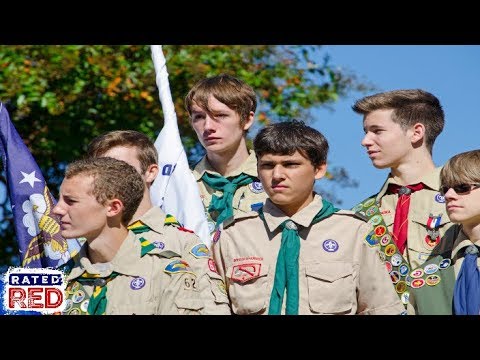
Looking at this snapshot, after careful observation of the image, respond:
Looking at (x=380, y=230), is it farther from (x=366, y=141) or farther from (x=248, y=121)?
(x=248, y=121)

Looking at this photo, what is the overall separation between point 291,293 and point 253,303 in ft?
0.60

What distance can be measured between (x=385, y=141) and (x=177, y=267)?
166 cm

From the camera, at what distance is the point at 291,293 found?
5305mm

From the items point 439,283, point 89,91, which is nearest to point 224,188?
point 439,283

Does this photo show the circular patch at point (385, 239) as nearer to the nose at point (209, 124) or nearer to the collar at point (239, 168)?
the collar at point (239, 168)

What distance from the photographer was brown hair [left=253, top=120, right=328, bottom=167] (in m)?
5.49

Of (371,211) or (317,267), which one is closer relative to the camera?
(317,267)

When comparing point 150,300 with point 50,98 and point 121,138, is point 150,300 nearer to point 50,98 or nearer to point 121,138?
point 121,138

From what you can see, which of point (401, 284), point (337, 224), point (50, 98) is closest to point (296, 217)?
point (337, 224)

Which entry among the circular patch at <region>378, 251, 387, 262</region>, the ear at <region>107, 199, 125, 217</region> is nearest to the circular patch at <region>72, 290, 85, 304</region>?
the ear at <region>107, 199, 125, 217</region>

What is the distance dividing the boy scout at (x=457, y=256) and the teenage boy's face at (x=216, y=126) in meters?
1.34

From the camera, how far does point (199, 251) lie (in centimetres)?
553

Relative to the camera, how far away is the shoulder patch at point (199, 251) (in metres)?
5.51

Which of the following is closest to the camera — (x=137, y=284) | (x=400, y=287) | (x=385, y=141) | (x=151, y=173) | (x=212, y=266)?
(x=137, y=284)
